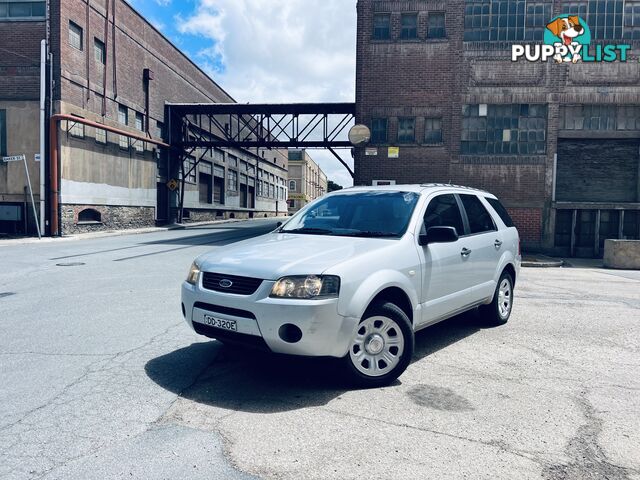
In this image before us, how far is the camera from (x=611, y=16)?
19.0 metres

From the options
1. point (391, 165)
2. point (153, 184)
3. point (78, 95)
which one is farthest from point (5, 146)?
point (391, 165)

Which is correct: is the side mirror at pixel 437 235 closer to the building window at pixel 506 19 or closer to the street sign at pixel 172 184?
the building window at pixel 506 19

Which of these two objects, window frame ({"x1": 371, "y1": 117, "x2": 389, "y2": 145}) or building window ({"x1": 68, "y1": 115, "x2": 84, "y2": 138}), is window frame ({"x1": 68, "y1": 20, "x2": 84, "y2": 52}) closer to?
building window ({"x1": 68, "y1": 115, "x2": 84, "y2": 138})

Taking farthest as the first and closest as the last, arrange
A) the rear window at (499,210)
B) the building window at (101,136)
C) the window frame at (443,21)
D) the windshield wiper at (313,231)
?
the building window at (101,136)
the window frame at (443,21)
the rear window at (499,210)
the windshield wiper at (313,231)

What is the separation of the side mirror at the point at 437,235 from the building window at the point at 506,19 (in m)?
17.0

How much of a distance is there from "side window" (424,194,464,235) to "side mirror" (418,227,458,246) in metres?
0.25

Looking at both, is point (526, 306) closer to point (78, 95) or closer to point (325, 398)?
point (325, 398)

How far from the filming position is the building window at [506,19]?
752 inches

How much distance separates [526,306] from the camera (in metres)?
8.26

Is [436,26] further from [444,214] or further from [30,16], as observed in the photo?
[30,16]

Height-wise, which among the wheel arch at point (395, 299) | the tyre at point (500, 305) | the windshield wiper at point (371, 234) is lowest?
the tyre at point (500, 305)

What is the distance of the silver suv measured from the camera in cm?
389

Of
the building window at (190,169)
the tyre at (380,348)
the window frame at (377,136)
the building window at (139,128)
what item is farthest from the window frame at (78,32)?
the tyre at (380,348)

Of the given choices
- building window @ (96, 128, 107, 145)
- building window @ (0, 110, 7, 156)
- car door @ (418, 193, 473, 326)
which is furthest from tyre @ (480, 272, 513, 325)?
building window @ (96, 128, 107, 145)
